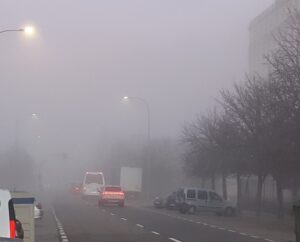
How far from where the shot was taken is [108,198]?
55.4m

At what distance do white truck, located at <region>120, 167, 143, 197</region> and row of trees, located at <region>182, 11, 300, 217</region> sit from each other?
79.4 ft

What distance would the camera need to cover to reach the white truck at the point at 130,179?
252ft

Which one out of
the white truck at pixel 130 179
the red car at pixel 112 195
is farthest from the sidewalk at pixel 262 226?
the white truck at pixel 130 179

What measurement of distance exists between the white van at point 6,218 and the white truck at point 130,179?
67.5 m

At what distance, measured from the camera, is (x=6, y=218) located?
8.91 metres

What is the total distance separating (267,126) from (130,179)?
41516 mm

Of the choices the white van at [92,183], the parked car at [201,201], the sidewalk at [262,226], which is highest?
the white van at [92,183]

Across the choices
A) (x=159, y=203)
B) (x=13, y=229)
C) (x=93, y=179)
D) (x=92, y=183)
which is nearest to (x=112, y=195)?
(x=159, y=203)

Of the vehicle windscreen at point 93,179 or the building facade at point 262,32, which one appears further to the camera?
the building facade at point 262,32

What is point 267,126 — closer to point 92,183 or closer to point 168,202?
point 168,202

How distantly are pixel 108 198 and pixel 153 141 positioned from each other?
192 feet

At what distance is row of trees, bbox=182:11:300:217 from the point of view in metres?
31.4

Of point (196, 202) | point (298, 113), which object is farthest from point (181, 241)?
point (196, 202)

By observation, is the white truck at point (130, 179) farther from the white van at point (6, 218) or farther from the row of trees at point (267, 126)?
the white van at point (6, 218)
